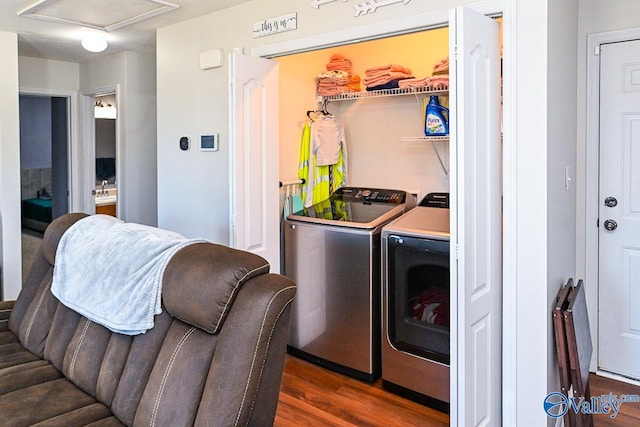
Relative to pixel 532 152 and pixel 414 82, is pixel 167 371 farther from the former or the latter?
pixel 414 82

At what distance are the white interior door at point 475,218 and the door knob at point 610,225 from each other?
1.19 meters

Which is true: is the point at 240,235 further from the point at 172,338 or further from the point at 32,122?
the point at 32,122

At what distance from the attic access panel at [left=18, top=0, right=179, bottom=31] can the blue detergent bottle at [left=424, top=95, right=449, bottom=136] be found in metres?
1.78

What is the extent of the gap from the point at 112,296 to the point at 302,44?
5.69 ft

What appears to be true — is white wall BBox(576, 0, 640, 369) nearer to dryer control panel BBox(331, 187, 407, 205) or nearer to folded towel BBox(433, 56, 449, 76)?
folded towel BBox(433, 56, 449, 76)

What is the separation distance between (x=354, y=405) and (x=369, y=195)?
58.9 inches

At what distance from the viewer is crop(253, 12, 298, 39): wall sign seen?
114 inches

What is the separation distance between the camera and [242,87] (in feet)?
9.32

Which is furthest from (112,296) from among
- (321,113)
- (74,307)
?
(321,113)

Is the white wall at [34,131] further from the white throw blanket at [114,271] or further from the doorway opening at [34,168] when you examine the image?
the white throw blanket at [114,271]

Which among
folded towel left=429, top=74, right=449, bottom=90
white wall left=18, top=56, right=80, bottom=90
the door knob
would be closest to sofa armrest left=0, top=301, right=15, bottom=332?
folded towel left=429, top=74, right=449, bottom=90

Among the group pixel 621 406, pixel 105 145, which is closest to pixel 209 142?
pixel 621 406

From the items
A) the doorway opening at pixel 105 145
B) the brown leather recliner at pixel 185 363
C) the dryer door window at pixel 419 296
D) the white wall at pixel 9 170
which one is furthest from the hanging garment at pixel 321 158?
the doorway opening at pixel 105 145

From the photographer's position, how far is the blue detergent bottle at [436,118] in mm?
3303
